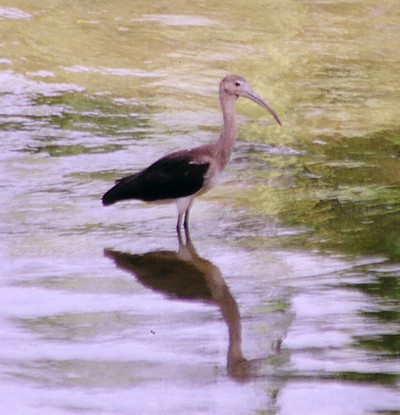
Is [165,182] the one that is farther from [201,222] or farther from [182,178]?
[201,222]

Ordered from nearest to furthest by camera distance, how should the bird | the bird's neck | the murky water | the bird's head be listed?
the murky water < the bird < the bird's neck < the bird's head

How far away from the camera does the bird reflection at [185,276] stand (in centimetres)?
706

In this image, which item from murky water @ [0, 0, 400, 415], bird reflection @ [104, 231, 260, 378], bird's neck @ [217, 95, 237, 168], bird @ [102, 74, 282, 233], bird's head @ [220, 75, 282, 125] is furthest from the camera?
bird's head @ [220, 75, 282, 125]

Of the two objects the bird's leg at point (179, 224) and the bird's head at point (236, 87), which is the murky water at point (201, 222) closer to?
the bird's leg at point (179, 224)

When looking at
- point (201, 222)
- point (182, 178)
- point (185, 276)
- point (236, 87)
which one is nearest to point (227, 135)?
point (236, 87)

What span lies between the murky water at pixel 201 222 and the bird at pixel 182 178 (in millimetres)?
248

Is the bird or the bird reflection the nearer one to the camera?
the bird reflection

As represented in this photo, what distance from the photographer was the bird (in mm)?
8438

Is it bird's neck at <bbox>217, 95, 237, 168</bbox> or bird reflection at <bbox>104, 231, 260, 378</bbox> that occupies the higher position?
bird's neck at <bbox>217, 95, 237, 168</bbox>

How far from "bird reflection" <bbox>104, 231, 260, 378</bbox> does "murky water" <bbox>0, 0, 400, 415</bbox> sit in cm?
2

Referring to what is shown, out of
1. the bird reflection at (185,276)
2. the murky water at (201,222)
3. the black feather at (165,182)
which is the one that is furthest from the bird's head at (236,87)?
the bird reflection at (185,276)

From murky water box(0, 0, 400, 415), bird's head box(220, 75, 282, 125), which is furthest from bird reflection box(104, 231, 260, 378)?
bird's head box(220, 75, 282, 125)

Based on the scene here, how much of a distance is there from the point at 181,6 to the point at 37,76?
3.58 m

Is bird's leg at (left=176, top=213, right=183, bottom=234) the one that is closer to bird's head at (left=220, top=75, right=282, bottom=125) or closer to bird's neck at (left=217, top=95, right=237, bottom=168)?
bird's neck at (left=217, top=95, right=237, bottom=168)
